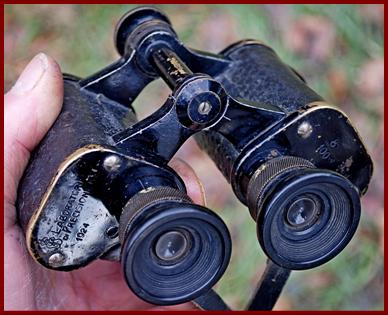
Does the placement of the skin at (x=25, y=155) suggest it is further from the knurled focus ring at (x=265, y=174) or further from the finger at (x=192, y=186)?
the knurled focus ring at (x=265, y=174)

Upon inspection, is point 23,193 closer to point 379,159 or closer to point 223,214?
point 223,214

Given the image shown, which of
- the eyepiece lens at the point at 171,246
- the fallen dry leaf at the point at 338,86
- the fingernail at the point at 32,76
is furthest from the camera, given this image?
the fallen dry leaf at the point at 338,86

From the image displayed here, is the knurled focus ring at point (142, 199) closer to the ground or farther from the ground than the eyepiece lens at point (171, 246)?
farther from the ground

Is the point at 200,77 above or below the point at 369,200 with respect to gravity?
above

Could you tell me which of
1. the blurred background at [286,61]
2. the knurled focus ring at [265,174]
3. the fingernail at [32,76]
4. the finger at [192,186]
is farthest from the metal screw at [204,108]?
the blurred background at [286,61]

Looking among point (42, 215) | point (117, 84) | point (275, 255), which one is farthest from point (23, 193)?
point (275, 255)

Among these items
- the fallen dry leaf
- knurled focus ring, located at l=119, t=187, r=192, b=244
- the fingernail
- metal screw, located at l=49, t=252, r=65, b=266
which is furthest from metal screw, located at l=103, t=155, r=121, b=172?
the fallen dry leaf
